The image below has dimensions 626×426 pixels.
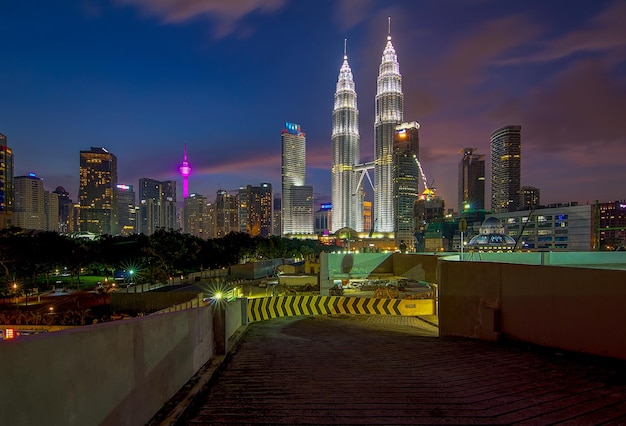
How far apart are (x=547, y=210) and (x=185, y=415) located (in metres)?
125

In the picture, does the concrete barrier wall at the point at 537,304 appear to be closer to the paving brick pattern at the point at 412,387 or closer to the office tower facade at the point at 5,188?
the paving brick pattern at the point at 412,387

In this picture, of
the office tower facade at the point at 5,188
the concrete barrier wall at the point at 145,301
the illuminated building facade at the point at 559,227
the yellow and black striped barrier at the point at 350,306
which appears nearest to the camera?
the yellow and black striped barrier at the point at 350,306

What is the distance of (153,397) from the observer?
→ 4098mm

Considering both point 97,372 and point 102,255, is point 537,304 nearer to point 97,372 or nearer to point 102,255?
point 97,372

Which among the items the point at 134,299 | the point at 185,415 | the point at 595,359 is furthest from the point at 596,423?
the point at 134,299

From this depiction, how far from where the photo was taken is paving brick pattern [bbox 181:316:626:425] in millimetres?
4031

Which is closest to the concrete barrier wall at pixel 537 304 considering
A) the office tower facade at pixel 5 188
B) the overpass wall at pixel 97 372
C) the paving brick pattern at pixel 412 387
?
the paving brick pattern at pixel 412 387

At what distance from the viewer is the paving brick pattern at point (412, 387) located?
403 cm

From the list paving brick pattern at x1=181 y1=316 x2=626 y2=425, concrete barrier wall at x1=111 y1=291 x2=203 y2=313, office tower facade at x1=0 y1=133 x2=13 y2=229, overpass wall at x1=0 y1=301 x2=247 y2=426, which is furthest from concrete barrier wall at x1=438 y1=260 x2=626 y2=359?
office tower facade at x1=0 y1=133 x2=13 y2=229

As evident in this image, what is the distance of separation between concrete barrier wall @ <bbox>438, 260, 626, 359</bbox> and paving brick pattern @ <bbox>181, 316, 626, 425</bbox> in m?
0.42

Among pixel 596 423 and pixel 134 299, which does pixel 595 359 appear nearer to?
pixel 596 423

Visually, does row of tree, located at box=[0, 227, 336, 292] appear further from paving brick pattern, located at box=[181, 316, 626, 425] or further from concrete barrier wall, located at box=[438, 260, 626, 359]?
paving brick pattern, located at box=[181, 316, 626, 425]

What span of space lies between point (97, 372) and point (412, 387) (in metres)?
3.75

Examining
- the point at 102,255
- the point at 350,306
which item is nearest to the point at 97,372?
the point at 350,306
